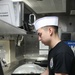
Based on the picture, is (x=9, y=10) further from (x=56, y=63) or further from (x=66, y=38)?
(x=66, y=38)

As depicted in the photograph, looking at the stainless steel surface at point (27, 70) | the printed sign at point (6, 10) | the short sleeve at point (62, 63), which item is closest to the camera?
the short sleeve at point (62, 63)

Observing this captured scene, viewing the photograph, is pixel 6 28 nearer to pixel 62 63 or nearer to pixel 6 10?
pixel 6 10

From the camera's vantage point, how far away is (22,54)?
9.76 feet

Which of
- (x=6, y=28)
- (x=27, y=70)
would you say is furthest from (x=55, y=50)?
(x=27, y=70)

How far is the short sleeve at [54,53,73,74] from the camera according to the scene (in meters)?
1.32

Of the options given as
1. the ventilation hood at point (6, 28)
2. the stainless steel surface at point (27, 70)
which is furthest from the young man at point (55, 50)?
the stainless steel surface at point (27, 70)

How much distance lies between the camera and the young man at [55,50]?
133cm

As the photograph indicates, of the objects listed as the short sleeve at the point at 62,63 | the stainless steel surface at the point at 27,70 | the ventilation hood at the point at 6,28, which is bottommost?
the stainless steel surface at the point at 27,70

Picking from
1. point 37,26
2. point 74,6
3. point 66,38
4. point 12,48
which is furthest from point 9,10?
point 66,38

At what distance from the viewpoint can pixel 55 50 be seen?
4.60ft

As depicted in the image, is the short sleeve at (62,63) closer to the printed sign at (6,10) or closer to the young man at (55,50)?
the young man at (55,50)

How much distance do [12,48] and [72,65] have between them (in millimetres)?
1178

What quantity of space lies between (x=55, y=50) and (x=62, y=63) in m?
0.12

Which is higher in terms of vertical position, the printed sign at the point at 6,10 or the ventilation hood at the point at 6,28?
the printed sign at the point at 6,10
